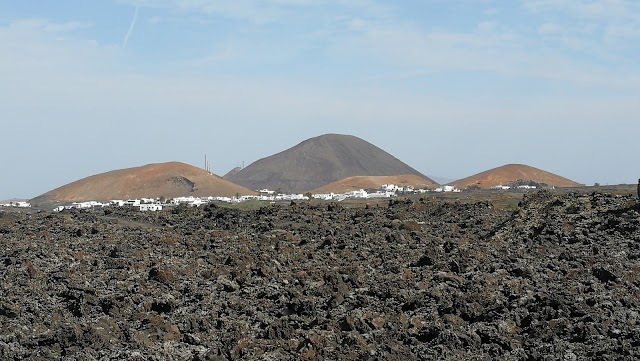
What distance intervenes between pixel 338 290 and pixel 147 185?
12034cm

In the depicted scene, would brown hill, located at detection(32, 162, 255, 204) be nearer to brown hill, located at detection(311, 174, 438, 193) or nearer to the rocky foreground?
brown hill, located at detection(311, 174, 438, 193)

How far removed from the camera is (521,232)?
107 ft

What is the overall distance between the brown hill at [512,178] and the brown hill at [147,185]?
4343 cm

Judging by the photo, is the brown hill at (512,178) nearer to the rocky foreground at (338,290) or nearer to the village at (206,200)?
the village at (206,200)

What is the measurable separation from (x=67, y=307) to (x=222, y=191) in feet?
378

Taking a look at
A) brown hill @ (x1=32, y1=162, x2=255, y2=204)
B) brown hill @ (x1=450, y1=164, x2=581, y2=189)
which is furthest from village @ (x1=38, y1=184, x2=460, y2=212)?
brown hill @ (x1=450, y1=164, x2=581, y2=189)

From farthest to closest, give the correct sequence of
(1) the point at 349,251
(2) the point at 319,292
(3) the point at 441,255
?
(1) the point at 349,251 → (3) the point at 441,255 → (2) the point at 319,292

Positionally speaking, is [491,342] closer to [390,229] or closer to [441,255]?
[441,255]

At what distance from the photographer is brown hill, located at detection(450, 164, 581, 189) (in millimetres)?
145000

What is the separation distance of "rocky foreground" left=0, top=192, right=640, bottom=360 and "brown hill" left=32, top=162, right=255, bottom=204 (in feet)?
315

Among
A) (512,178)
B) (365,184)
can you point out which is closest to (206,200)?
(365,184)

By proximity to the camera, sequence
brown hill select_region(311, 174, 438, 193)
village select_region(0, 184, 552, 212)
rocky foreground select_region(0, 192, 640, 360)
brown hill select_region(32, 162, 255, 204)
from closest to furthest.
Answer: rocky foreground select_region(0, 192, 640, 360), village select_region(0, 184, 552, 212), brown hill select_region(32, 162, 255, 204), brown hill select_region(311, 174, 438, 193)

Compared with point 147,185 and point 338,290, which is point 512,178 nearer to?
point 147,185

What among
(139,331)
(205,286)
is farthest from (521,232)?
(139,331)
